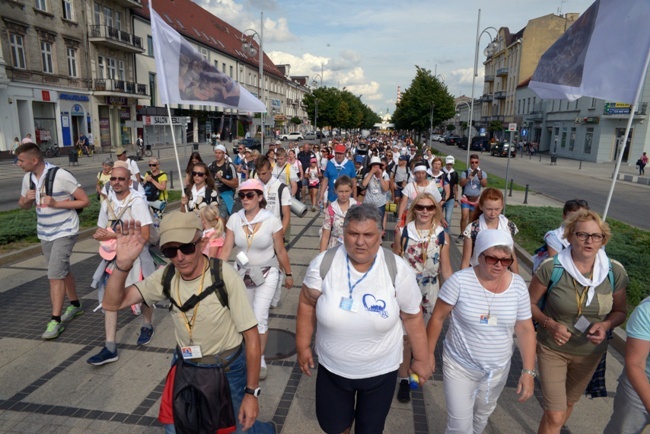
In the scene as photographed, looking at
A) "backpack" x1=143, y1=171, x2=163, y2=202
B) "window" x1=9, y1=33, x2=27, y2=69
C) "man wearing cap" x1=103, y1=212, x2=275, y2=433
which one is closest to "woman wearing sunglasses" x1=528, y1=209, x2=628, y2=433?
"man wearing cap" x1=103, y1=212, x2=275, y2=433

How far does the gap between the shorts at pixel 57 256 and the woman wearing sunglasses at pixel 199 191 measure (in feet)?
4.83

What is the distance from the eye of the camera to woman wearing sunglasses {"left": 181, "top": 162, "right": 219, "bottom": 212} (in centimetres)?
602

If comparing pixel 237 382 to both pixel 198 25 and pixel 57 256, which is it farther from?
pixel 198 25

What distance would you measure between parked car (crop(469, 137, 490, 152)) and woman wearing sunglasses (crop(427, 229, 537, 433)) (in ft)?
174

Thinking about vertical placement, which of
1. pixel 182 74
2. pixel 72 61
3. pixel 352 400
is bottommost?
pixel 352 400

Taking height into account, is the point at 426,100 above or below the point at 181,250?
above

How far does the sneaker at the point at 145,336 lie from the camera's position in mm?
4934

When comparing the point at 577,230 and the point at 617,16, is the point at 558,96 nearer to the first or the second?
the point at 617,16

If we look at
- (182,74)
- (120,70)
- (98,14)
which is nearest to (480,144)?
(120,70)

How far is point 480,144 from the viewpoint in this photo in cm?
5281

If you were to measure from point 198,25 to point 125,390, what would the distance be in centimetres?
6018

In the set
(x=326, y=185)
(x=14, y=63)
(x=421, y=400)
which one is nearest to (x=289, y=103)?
(x=14, y=63)

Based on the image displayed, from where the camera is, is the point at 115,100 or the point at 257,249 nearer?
the point at 257,249

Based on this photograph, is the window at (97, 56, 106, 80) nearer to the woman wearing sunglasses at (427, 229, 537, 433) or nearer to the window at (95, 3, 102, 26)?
the window at (95, 3, 102, 26)
